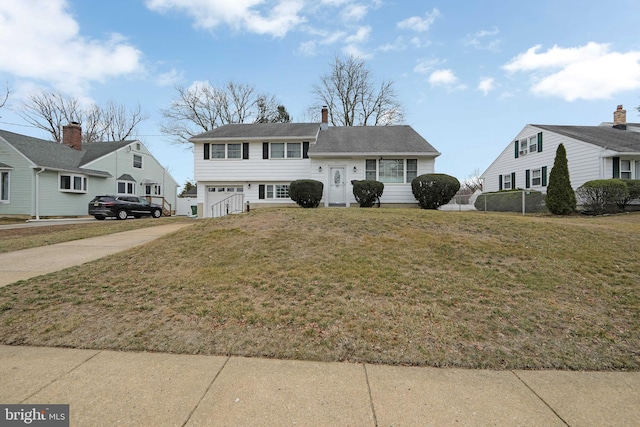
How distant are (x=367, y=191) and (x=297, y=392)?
13.2 meters

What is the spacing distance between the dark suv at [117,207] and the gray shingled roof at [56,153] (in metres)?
4.50

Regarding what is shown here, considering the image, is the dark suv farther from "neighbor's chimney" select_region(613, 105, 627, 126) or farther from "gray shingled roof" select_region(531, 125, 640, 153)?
"neighbor's chimney" select_region(613, 105, 627, 126)

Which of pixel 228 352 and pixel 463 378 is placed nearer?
pixel 463 378

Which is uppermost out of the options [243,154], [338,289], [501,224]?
[243,154]

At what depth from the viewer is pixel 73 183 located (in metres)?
21.2

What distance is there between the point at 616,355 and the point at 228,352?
3.94 meters

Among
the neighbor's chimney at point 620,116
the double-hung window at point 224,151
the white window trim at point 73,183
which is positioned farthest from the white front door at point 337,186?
the neighbor's chimney at point 620,116

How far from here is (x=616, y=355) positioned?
10.1ft

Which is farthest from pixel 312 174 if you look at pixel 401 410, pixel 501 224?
pixel 401 410

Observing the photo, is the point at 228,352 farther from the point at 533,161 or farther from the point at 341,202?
the point at 533,161

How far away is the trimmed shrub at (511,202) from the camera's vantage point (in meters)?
15.7

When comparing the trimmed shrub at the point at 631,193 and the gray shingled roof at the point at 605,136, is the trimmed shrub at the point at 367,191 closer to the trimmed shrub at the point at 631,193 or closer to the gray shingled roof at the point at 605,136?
the trimmed shrub at the point at 631,193

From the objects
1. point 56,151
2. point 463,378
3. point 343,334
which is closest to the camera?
point 463,378

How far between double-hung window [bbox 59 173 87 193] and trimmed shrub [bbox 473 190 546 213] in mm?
27226
